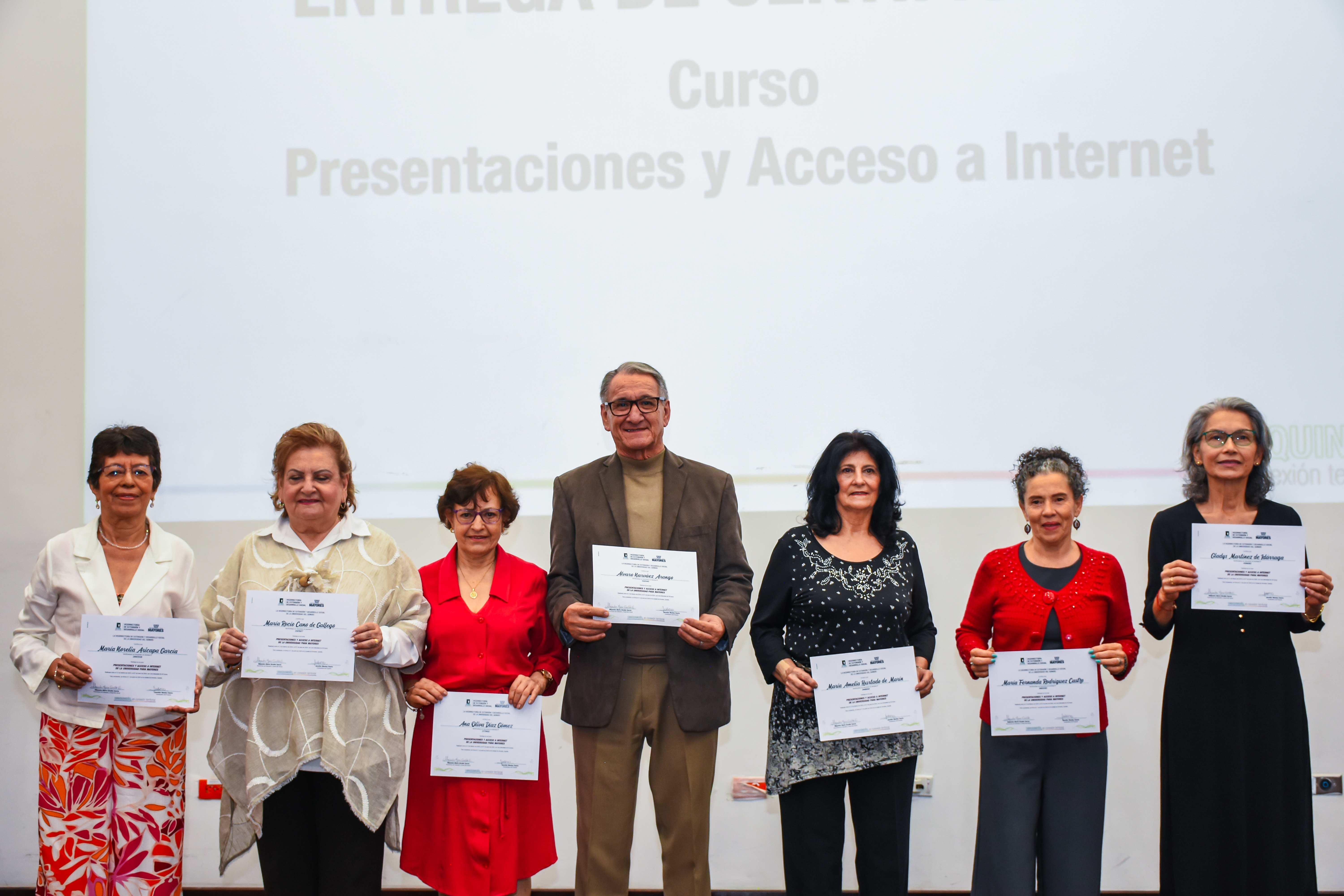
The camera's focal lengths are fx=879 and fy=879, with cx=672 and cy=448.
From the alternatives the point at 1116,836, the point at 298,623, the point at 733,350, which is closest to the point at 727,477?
the point at 733,350

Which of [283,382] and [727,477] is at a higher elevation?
[283,382]

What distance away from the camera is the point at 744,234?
3.35 metres

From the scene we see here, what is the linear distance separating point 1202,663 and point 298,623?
2368 mm

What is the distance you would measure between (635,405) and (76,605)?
1.56m

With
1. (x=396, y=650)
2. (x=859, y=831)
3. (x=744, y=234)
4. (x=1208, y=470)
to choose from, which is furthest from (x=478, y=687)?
(x=1208, y=470)

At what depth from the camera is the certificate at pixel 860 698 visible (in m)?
2.18

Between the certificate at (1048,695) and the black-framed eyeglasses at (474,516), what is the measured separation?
136 cm

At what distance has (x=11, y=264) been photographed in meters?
3.53

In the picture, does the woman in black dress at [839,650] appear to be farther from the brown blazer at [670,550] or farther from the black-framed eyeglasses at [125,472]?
the black-framed eyeglasses at [125,472]

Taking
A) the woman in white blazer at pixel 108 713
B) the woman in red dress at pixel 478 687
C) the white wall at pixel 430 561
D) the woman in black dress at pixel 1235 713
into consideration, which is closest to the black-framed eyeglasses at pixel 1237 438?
the woman in black dress at pixel 1235 713

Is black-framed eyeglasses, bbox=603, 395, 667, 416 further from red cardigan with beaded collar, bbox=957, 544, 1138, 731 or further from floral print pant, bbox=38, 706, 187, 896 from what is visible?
floral print pant, bbox=38, 706, 187, 896

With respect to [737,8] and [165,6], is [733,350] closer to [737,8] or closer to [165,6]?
[737,8]

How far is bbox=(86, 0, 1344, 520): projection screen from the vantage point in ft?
10.8

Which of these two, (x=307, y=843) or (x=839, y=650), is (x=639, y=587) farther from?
(x=307, y=843)
